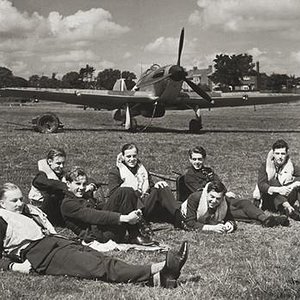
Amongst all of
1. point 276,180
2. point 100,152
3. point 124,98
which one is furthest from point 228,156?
point 124,98

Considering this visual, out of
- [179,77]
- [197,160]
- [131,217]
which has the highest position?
[179,77]

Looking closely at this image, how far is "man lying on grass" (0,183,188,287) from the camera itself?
153 inches

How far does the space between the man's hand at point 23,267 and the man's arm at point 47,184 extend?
4.61ft

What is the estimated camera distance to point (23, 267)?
4250 mm

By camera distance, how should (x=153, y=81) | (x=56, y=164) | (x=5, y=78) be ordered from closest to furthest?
Result: 1. (x=56, y=164)
2. (x=153, y=81)
3. (x=5, y=78)

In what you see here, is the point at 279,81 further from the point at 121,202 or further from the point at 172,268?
the point at 172,268

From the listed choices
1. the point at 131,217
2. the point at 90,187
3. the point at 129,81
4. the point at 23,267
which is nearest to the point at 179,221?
the point at 90,187

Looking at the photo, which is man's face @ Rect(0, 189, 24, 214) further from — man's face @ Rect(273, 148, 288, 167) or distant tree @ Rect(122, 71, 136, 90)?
distant tree @ Rect(122, 71, 136, 90)

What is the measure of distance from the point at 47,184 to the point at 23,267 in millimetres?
1548

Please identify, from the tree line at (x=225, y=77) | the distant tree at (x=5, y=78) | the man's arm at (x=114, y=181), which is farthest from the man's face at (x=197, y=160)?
the distant tree at (x=5, y=78)

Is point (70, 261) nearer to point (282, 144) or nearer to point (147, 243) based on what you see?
point (147, 243)

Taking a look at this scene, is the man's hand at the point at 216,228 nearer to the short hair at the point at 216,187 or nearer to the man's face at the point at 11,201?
the short hair at the point at 216,187

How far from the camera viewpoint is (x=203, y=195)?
18.8 ft

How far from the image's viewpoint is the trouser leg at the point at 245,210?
246 inches
